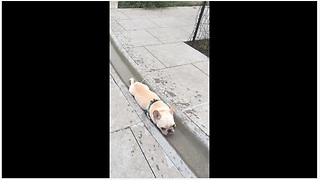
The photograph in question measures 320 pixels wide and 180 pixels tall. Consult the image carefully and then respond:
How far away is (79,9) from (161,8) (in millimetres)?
6374

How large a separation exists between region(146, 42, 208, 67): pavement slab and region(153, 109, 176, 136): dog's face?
1470 millimetres

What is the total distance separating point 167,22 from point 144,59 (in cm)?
245

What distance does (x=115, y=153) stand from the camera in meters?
2.07

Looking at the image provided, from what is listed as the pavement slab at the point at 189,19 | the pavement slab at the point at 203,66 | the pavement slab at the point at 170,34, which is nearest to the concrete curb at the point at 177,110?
the pavement slab at the point at 203,66

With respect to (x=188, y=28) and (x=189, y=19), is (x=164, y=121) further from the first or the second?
Answer: (x=189, y=19)

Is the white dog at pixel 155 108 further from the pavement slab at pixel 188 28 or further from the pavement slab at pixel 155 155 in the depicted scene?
the pavement slab at pixel 188 28

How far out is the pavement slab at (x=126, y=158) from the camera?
1.91 metres

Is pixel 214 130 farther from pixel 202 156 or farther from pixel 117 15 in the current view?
pixel 117 15

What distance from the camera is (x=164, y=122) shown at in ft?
7.40

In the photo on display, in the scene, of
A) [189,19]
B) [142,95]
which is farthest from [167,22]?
[142,95]

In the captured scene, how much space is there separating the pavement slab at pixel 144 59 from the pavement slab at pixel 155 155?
51.3 inches

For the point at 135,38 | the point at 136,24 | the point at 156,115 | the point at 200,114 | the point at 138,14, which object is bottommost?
the point at 200,114

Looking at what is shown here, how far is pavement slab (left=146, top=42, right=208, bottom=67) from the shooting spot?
12.5 ft

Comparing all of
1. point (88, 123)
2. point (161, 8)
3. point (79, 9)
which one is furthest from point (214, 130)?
point (161, 8)
